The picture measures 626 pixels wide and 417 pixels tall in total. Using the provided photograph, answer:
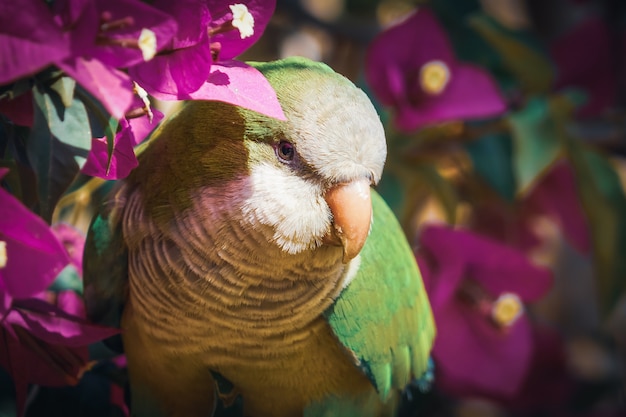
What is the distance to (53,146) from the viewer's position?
0.59 m

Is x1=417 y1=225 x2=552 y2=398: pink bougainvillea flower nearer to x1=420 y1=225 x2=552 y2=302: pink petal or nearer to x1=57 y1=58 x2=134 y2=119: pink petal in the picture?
x1=420 y1=225 x2=552 y2=302: pink petal

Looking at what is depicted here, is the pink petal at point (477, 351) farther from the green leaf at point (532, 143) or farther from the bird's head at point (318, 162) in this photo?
the bird's head at point (318, 162)

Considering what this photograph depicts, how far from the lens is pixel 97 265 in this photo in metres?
0.81

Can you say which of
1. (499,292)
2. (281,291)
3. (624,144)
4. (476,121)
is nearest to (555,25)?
(624,144)

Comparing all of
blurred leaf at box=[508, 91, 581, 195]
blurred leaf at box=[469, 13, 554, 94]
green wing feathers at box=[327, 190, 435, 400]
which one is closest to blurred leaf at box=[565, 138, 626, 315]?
blurred leaf at box=[508, 91, 581, 195]

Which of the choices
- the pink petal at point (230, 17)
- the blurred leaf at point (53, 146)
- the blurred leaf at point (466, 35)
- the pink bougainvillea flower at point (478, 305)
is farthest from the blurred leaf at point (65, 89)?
the blurred leaf at point (466, 35)

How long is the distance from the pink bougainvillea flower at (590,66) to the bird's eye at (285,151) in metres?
1.00

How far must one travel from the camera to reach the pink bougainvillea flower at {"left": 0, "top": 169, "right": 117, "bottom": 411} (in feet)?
1.93

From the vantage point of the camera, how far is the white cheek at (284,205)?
0.69m

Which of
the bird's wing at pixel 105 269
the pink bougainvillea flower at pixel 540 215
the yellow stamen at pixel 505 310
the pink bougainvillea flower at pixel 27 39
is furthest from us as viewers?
the pink bougainvillea flower at pixel 540 215

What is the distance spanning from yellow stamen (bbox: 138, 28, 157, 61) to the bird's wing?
31 centimetres

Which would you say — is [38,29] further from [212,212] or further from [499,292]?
[499,292]

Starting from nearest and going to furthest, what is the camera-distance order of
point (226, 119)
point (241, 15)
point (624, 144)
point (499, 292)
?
point (241, 15), point (226, 119), point (499, 292), point (624, 144)

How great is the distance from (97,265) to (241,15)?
366mm
